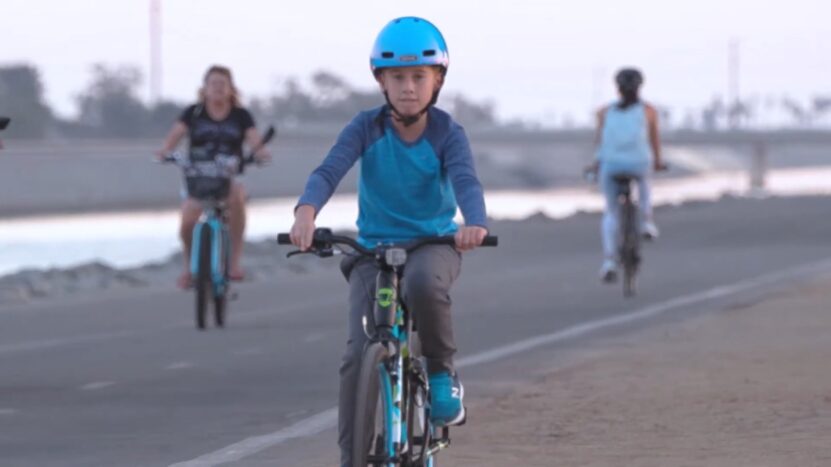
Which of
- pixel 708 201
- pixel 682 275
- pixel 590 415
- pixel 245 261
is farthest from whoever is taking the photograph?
pixel 708 201

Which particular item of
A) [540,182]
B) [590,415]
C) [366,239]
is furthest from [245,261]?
[540,182]

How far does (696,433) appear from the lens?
10.1 metres

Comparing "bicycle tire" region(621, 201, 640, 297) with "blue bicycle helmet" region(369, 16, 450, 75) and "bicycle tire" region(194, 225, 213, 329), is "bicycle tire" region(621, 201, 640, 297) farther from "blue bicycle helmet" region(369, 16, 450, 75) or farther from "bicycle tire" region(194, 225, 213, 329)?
"blue bicycle helmet" region(369, 16, 450, 75)

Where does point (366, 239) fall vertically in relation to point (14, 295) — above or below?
above

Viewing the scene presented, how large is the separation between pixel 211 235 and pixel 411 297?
8.89 meters

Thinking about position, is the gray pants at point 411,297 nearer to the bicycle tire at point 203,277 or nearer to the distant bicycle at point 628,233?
the bicycle tire at point 203,277

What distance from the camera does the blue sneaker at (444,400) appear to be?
8078mm

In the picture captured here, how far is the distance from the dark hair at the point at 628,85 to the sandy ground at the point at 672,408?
188 inches

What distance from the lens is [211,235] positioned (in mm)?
16531

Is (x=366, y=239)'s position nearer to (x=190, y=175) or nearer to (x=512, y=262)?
(x=190, y=175)

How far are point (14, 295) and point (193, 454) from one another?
433 inches

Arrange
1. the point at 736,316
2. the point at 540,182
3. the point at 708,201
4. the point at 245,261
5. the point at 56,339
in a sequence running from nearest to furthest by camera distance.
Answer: the point at 56,339
the point at 736,316
the point at 245,261
the point at 708,201
the point at 540,182

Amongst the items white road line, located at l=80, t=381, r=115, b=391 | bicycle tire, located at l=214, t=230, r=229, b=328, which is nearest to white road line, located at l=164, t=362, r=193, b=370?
white road line, located at l=80, t=381, r=115, b=391

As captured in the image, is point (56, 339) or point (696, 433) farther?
point (56, 339)
